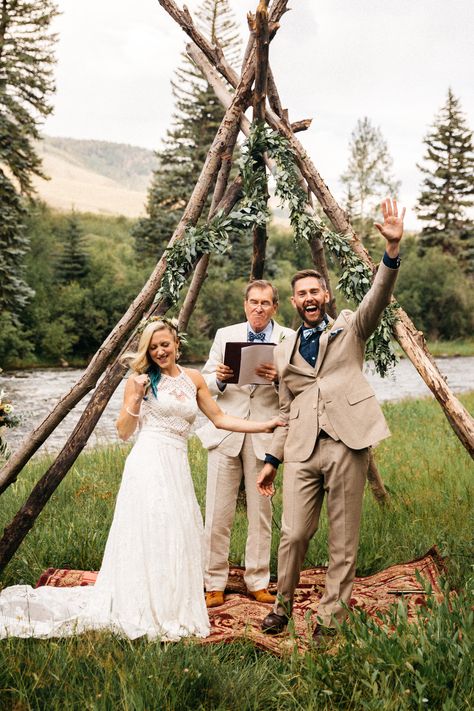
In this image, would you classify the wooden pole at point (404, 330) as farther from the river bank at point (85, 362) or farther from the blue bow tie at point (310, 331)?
the river bank at point (85, 362)

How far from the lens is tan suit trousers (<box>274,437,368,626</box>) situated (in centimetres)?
390

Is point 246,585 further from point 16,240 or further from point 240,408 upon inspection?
point 16,240

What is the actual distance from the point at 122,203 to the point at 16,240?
2929 inches

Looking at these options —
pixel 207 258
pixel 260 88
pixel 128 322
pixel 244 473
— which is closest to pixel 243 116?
pixel 260 88

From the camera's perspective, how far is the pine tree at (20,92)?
21.5 m

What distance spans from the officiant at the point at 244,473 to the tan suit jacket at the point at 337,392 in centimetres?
71

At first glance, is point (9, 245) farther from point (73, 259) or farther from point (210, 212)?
point (210, 212)

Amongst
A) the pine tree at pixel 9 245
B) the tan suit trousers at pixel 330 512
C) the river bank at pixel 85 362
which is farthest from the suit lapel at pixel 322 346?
the pine tree at pixel 9 245

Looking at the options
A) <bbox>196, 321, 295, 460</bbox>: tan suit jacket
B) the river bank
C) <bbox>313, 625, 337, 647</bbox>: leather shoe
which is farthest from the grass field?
the river bank

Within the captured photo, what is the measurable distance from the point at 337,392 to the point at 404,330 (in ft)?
4.83

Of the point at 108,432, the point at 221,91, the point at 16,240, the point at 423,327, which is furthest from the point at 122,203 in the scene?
the point at 221,91

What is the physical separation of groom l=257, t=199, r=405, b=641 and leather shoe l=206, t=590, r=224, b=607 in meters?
0.67

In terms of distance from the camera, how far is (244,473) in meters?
4.91

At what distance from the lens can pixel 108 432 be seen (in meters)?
14.0
